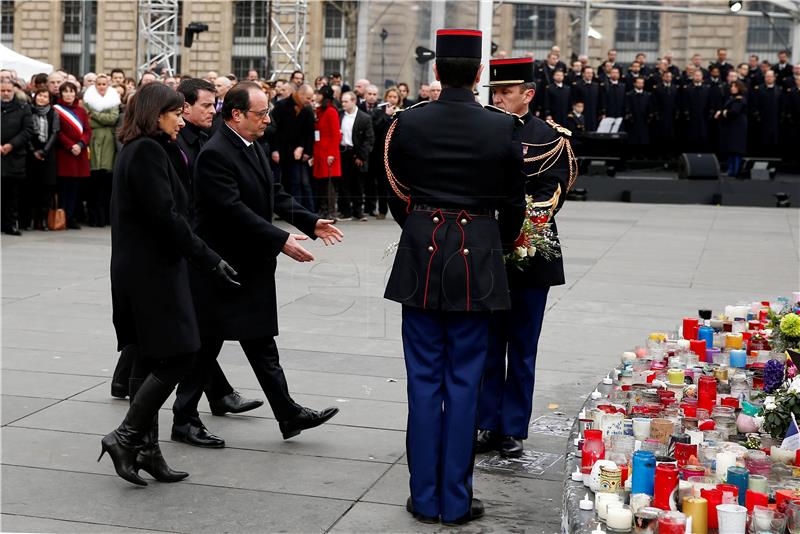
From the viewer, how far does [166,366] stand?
5.44 meters

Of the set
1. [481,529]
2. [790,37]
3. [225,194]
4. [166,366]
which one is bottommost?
[481,529]

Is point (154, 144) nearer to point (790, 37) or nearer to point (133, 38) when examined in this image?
point (790, 37)

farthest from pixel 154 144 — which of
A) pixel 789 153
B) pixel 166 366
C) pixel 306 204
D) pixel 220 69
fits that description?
pixel 220 69

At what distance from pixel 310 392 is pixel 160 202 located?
2.31m

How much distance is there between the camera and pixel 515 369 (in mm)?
6051

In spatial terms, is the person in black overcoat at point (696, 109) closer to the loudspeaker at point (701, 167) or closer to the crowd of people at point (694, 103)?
the crowd of people at point (694, 103)

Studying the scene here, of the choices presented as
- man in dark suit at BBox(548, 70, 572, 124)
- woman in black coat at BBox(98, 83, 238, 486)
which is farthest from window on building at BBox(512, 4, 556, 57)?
woman in black coat at BBox(98, 83, 238, 486)

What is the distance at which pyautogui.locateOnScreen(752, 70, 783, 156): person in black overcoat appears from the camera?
24281 mm

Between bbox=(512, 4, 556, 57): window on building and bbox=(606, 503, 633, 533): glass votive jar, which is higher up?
bbox=(512, 4, 556, 57): window on building

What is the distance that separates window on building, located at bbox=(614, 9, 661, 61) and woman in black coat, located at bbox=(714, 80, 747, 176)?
7153 mm

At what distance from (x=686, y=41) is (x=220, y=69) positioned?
70.7ft

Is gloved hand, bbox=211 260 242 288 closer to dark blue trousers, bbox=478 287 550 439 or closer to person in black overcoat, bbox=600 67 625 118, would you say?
dark blue trousers, bbox=478 287 550 439

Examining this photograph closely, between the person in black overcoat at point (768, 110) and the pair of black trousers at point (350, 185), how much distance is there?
9902 millimetres

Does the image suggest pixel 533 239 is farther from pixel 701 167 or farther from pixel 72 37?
pixel 72 37
